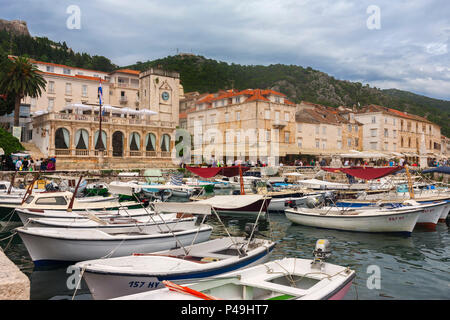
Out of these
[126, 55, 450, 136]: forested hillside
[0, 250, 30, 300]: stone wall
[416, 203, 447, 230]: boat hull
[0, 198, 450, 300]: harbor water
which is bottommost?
[0, 198, 450, 300]: harbor water

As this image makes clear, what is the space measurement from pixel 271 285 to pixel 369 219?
11903mm

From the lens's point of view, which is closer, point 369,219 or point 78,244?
point 78,244

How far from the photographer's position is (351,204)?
23328mm

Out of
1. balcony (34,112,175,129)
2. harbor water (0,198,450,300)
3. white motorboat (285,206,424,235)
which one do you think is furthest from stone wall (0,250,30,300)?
balcony (34,112,175,129)

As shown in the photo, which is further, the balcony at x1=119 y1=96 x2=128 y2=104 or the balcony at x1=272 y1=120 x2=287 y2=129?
the balcony at x1=119 y1=96 x2=128 y2=104

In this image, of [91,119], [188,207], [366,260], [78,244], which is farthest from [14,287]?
[91,119]

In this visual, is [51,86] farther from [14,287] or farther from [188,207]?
[14,287]

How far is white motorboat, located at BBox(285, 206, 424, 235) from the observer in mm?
16953

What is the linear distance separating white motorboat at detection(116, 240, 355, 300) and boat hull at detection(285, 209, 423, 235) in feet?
32.2

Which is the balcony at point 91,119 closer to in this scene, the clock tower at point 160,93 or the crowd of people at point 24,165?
the crowd of people at point 24,165

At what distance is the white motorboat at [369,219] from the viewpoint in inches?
667

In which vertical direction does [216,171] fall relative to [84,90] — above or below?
below

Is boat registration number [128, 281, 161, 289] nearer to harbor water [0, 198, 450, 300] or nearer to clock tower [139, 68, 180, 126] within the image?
harbor water [0, 198, 450, 300]

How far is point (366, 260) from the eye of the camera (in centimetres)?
1324
